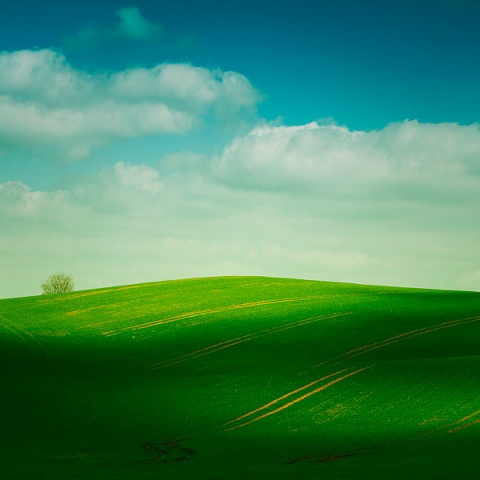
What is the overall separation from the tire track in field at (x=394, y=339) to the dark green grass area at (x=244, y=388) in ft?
Answer: 0.35

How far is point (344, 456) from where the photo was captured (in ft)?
67.6

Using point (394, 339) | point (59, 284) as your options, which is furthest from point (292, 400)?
point (59, 284)

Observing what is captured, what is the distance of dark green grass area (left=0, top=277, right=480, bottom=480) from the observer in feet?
67.2

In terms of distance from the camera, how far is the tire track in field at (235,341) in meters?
38.0

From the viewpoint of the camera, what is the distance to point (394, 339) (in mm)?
40094

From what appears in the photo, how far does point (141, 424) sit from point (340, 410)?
7.48m

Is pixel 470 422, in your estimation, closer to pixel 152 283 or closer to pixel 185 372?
Answer: pixel 185 372

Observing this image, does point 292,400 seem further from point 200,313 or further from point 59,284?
point 59,284

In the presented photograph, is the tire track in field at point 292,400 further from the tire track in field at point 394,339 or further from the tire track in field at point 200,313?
the tire track in field at point 200,313

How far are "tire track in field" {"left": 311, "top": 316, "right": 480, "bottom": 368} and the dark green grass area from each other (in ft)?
0.35

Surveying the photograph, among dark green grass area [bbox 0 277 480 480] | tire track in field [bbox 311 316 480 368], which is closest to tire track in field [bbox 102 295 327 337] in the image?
dark green grass area [bbox 0 277 480 480]

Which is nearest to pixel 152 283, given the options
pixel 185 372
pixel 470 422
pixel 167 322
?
pixel 167 322

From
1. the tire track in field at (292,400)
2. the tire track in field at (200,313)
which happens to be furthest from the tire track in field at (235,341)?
the tire track in field at (292,400)

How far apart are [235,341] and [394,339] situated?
9168mm
